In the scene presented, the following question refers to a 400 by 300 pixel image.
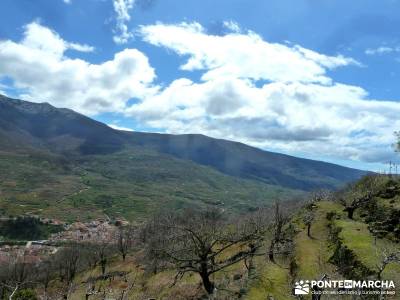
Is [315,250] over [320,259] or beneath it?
over

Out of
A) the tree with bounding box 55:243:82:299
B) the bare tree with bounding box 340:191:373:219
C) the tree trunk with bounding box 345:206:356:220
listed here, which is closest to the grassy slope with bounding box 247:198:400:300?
the tree trunk with bounding box 345:206:356:220

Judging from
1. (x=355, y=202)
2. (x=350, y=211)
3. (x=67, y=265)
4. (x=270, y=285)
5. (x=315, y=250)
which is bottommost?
(x=67, y=265)

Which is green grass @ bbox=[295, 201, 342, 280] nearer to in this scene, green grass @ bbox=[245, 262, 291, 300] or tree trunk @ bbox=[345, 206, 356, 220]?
green grass @ bbox=[245, 262, 291, 300]

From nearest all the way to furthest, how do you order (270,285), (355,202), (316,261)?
(270,285), (316,261), (355,202)

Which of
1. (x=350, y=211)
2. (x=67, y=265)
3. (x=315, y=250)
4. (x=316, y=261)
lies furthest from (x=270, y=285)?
(x=67, y=265)

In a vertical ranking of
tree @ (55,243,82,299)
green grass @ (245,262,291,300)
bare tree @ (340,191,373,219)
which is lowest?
tree @ (55,243,82,299)

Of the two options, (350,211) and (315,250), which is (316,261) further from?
(350,211)

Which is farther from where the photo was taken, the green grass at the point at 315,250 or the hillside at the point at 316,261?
the green grass at the point at 315,250

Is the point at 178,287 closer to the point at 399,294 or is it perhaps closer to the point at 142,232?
the point at 399,294

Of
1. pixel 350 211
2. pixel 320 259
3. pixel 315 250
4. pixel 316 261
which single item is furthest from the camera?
pixel 350 211

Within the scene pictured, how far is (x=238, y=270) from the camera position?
2436 inches

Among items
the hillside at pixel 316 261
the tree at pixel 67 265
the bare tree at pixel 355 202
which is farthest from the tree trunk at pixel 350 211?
the tree at pixel 67 265

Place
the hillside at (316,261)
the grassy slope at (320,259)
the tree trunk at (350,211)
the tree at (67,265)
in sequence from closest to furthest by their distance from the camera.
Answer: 1. the grassy slope at (320,259)
2. the hillside at (316,261)
3. the tree trunk at (350,211)
4. the tree at (67,265)

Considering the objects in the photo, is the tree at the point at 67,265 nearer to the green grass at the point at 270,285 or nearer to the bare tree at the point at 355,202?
the bare tree at the point at 355,202
